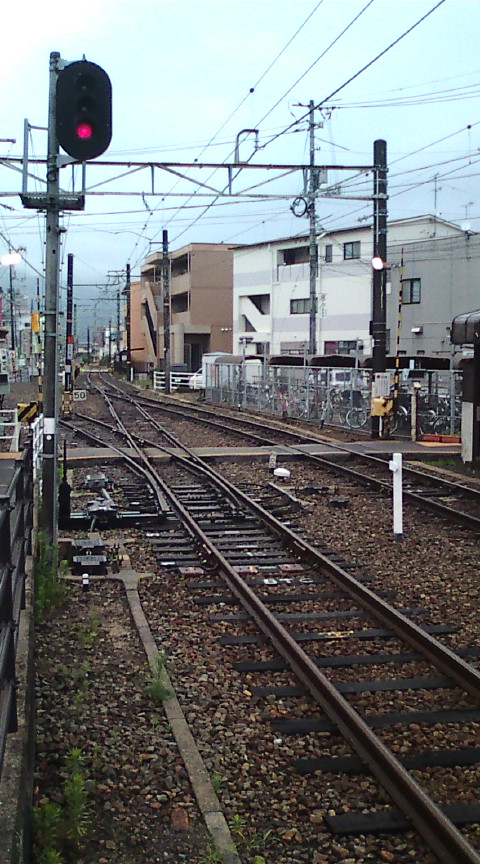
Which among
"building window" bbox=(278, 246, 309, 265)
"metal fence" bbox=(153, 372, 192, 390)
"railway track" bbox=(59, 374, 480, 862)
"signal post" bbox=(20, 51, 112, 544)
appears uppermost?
"building window" bbox=(278, 246, 309, 265)

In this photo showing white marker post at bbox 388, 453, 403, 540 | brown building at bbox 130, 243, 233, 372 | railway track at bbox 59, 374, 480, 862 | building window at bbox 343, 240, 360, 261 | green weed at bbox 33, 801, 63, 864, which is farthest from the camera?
brown building at bbox 130, 243, 233, 372

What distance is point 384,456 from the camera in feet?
58.6

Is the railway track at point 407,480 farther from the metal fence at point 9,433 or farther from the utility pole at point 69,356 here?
the utility pole at point 69,356

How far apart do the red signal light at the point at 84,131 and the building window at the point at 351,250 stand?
42.4 m

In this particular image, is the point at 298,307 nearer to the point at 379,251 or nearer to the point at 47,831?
the point at 379,251

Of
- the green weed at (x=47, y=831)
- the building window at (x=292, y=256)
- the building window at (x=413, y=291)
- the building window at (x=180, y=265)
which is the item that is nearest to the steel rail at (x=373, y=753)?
the green weed at (x=47, y=831)

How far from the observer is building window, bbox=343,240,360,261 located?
48.7m

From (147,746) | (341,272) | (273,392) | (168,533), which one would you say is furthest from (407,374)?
(341,272)

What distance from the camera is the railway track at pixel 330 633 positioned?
4.35m

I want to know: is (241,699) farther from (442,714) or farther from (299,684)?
(442,714)

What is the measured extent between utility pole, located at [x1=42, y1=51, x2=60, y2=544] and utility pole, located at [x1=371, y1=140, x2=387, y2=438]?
12821 mm

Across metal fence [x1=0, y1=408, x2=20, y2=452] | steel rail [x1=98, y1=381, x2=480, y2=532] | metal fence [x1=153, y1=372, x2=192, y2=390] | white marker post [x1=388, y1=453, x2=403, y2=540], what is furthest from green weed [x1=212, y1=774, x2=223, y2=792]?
metal fence [x1=153, y1=372, x2=192, y2=390]

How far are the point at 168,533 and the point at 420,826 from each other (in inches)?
270

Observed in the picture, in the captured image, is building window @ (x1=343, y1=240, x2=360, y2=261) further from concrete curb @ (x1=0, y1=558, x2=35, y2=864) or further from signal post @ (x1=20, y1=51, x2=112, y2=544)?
concrete curb @ (x1=0, y1=558, x2=35, y2=864)
